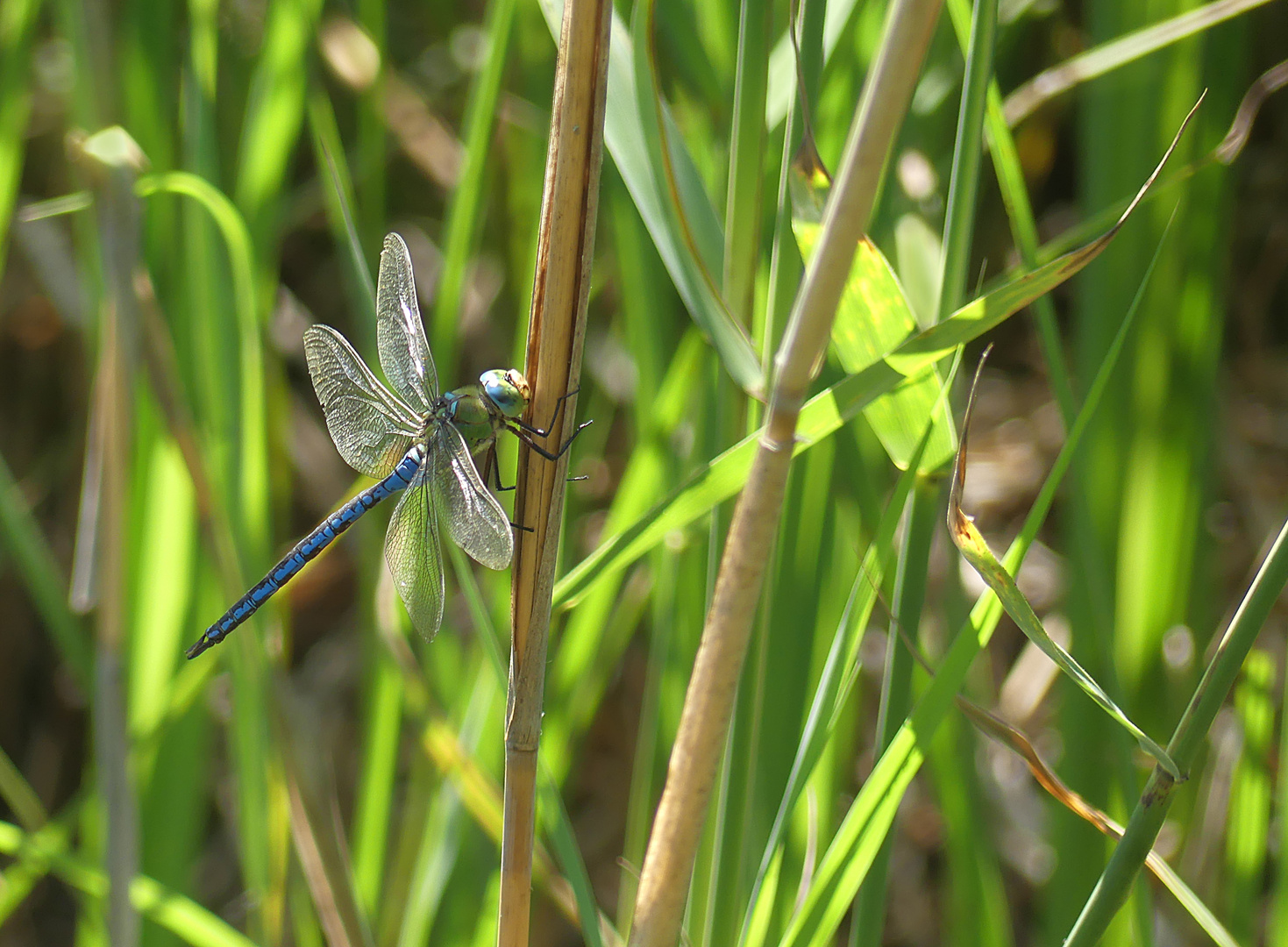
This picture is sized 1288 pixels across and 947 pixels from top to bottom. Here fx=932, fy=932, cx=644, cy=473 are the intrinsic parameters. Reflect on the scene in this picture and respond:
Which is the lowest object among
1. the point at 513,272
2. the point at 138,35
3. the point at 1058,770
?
the point at 1058,770

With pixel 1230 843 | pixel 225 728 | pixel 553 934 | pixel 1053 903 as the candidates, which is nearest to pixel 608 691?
pixel 553 934

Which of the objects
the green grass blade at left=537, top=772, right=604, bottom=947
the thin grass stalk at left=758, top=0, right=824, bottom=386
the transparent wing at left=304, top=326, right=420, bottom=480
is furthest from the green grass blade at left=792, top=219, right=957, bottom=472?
the transparent wing at left=304, top=326, right=420, bottom=480

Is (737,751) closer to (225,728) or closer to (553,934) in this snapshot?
(553,934)

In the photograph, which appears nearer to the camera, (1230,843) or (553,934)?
(1230,843)

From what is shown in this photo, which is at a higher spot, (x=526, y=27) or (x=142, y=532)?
(x=526, y=27)

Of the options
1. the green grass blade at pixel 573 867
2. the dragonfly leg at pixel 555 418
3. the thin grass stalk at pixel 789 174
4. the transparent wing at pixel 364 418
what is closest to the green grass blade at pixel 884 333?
the thin grass stalk at pixel 789 174
